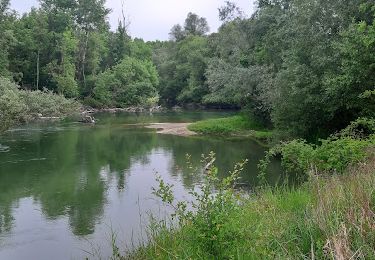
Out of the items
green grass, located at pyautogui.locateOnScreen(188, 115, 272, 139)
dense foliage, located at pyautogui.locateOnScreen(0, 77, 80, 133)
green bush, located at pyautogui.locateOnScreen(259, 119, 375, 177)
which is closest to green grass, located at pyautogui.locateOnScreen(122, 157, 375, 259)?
green bush, located at pyautogui.locateOnScreen(259, 119, 375, 177)

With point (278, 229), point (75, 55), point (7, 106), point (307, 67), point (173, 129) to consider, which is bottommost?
point (173, 129)

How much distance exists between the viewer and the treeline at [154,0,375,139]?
17.2m

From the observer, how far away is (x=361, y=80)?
17.3 m

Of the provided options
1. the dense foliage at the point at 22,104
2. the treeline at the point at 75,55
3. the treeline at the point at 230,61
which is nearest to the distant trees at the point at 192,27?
the treeline at the point at 230,61

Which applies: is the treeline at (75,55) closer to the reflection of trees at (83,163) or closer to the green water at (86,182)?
the reflection of trees at (83,163)

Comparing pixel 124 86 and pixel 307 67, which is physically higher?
pixel 124 86

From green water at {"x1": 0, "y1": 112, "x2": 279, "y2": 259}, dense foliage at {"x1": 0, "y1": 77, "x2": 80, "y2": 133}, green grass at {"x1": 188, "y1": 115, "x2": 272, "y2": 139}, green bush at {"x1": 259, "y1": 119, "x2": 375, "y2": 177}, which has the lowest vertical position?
green water at {"x1": 0, "y1": 112, "x2": 279, "y2": 259}

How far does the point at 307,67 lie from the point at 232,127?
15431 millimetres

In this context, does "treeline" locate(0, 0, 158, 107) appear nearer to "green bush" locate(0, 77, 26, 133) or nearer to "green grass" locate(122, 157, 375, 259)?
"green bush" locate(0, 77, 26, 133)

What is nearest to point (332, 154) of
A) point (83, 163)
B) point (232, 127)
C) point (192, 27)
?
point (83, 163)

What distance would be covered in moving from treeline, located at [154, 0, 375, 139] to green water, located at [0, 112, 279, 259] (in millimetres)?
3200

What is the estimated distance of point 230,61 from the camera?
40.4 meters

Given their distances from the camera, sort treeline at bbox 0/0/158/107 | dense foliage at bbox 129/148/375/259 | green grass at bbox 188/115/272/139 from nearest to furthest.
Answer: dense foliage at bbox 129/148/375/259, green grass at bbox 188/115/272/139, treeline at bbox 0/0/158/107

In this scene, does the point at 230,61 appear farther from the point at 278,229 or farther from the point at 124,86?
the point at 278,229
